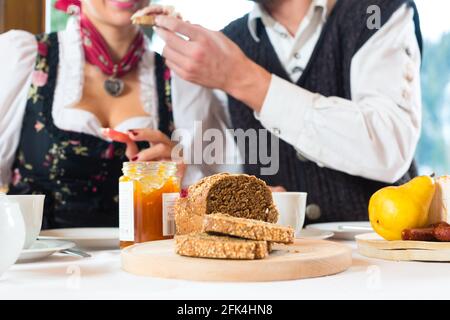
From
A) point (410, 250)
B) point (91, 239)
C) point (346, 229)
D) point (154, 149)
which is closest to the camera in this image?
point (410, 250)

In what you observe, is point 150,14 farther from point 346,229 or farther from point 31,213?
point 31,213

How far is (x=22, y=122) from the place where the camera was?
1688mm

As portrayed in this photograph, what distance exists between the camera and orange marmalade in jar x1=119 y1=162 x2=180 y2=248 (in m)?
0.81

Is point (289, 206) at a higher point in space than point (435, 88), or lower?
lower

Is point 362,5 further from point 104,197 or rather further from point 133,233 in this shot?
point 133,233

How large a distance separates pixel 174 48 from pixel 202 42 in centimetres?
8

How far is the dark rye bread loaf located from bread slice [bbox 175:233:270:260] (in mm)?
106

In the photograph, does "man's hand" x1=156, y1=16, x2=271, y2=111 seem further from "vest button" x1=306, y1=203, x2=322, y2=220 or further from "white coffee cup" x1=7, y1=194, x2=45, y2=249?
"white coffee cup" x1=7, y1=194, x2=45, y2=249

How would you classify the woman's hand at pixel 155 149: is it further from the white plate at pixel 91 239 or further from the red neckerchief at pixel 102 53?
the white plate at pixel 91 239

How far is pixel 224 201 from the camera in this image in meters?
0.79

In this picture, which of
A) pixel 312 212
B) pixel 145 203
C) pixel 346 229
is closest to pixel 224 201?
pixel 145 203

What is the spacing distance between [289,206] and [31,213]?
365mm

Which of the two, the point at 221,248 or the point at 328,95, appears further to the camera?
the point at 328,95

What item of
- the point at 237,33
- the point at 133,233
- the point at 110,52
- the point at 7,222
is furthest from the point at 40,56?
the point at 7,222
